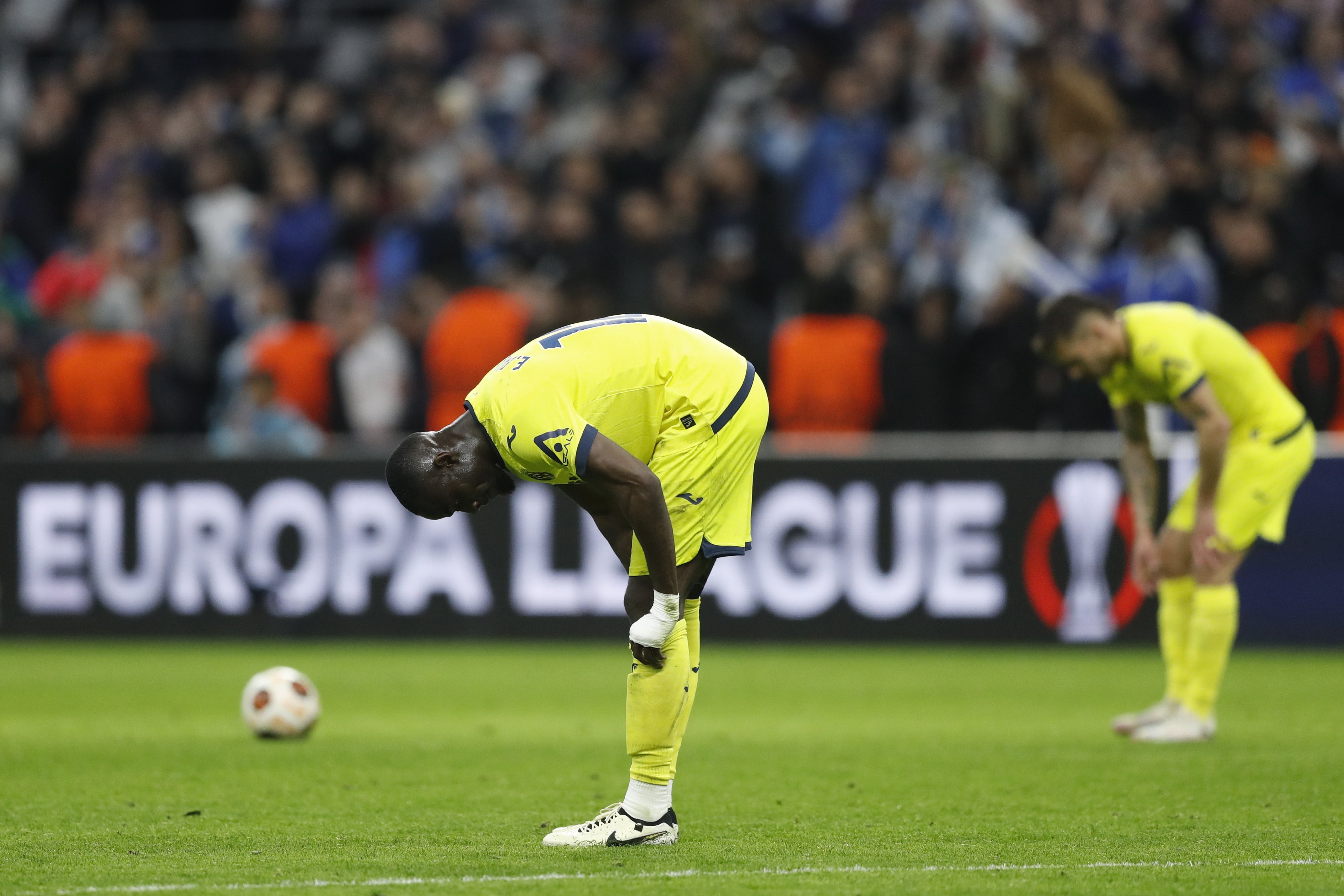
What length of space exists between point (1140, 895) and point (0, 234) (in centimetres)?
1696

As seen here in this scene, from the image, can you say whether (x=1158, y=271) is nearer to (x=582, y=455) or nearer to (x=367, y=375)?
(x=367, y=375)

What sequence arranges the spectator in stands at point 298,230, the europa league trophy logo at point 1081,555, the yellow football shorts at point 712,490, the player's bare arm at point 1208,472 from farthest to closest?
the spectator in stands at point 298,230, the europa league trophy logo at point 1081,555, the player's bare arm at point 1208,472, the yellow football shorts at point 712,490

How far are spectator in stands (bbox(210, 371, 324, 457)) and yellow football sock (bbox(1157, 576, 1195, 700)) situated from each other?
796 centimetres

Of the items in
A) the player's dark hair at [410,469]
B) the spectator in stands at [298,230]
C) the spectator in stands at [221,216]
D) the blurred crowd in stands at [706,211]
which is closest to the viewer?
the player's dark hair at [410,469]

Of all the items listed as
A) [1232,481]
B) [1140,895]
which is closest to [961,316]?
[1232,481]

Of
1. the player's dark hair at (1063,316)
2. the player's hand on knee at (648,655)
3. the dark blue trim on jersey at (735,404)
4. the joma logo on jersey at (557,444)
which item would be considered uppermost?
the player's dark hair at (1063,316)

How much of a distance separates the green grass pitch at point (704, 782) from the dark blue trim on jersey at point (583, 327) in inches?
67.1

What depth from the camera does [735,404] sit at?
21.4ft

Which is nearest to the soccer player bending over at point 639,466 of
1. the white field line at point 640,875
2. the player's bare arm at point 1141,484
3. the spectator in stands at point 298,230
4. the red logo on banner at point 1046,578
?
the white field line at point 640,875

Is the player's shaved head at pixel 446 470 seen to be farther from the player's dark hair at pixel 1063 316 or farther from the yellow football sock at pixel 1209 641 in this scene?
the yellow football sock at pixel 1209 641

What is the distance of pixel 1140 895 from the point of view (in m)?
5.48

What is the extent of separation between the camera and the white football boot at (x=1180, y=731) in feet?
30.1

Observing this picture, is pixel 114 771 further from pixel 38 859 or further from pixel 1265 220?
pixel 1265 220

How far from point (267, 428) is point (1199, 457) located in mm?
8866
